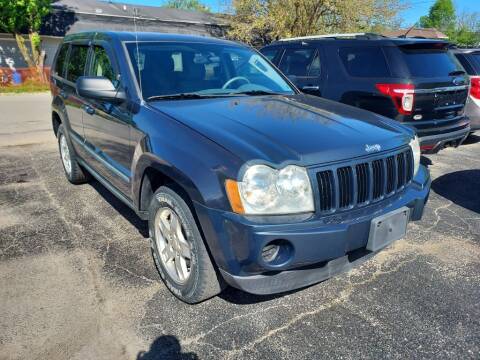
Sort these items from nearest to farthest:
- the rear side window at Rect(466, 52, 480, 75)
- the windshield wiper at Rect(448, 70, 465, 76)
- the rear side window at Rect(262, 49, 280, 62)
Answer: the windshield wiper at Rect(448, 70, 465, 76) → the rear side window at Rect(262, 49, 280, 62) → the rear side window at Rect(466, 52, 480, 75)

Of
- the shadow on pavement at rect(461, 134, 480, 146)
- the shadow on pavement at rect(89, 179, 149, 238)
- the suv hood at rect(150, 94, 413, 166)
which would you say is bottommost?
the shadow on pavement at rect(461, 134, 480, 146)

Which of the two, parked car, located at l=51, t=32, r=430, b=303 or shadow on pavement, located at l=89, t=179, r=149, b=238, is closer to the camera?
parked car, located at l=51, t=32, r=430, b=303

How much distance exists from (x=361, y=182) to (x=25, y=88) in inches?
798

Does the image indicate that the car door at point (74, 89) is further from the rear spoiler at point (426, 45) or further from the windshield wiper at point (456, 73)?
the windshield wiper at point (456, 73)

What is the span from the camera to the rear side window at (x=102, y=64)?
11.5 feet

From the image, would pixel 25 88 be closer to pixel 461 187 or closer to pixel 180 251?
pixel 461 187

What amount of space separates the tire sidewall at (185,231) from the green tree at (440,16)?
75764mm

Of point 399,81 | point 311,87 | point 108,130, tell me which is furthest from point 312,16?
point 108,130

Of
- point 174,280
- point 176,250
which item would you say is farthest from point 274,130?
point 174,280

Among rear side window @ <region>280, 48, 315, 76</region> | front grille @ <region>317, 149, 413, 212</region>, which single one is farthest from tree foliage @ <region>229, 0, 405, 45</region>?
front grille @ <region>317, 149, 413, 212</region>

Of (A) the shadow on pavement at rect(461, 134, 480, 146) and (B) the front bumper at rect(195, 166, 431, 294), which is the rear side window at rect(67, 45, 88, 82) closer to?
(B) the front bumper at rect(195, 166, 431, 294)

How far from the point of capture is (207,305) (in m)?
2.80

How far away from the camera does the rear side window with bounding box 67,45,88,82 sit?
4219 mm

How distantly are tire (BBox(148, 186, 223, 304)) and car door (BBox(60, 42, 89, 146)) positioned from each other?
1907 mm
